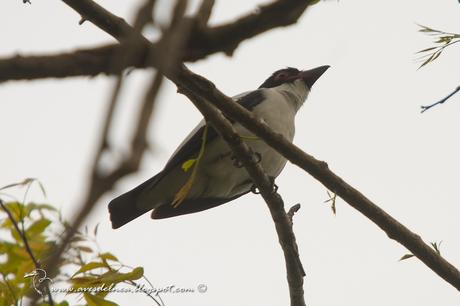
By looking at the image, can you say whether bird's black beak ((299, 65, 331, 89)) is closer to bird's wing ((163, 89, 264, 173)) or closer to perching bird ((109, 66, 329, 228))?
perching bird ((109, 66, 329, 228))

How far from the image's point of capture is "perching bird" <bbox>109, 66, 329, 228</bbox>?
569cm

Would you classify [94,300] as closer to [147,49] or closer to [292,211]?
[292,211]

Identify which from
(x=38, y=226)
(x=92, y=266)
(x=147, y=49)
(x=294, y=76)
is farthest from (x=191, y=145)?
(x=147, y=49)

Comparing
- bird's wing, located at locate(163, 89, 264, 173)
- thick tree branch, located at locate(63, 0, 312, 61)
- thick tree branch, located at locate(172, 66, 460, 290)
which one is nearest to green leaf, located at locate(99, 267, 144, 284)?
thick tree branch, located at locate(172, 66, 460, 290)

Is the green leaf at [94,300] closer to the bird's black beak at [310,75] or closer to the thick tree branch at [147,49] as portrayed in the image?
the thick tree branch at [147,49]

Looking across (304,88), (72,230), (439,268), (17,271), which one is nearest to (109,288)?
(17,271)

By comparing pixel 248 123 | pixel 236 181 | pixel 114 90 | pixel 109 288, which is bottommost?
pixel 114 90

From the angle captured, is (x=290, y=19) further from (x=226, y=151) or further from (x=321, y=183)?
(x=226, y=151)

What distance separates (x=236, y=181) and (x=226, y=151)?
1.08 feet

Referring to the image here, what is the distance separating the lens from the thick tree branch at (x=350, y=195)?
3078 mm

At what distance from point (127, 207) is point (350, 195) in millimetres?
2935

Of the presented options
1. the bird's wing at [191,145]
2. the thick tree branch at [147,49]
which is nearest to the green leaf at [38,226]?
the bird's wing at [191,145]

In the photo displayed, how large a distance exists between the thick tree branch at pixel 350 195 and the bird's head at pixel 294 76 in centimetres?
369

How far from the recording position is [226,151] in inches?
226
